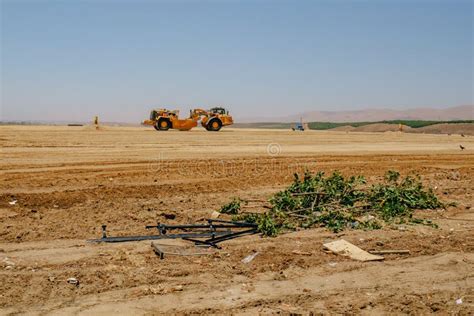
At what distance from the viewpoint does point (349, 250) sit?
7.04 meters

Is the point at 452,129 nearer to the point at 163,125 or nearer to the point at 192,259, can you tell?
the point at 163,125

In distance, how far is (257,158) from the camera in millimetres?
17719

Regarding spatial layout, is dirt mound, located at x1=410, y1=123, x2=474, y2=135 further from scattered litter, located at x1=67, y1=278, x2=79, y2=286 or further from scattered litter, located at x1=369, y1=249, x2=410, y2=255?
→ scattered litter, located at x1=67, y1=278, x2=79, y2=286

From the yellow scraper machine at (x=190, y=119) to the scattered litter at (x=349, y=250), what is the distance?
27.6 metres

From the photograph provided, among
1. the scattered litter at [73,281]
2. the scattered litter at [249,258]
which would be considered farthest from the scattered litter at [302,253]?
the scattered litter at [73,281]

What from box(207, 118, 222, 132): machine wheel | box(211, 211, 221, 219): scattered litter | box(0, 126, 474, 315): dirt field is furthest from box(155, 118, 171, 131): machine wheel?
box(211, 211, 221, 219): scattered litter

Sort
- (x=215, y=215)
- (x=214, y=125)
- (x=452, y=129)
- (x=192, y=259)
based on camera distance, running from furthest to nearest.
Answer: (x=452, y=129) < (x=214, y=125) < (x=215, y=215) < (x=192, y=259)

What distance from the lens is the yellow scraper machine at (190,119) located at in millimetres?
34344

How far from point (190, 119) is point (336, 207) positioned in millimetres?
25939

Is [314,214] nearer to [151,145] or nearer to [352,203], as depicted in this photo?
[352,203]

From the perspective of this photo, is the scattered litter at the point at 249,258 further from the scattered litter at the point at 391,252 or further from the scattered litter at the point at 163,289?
the scattered litter at the point at 391,252

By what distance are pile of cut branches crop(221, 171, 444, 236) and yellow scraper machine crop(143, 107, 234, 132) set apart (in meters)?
24.4

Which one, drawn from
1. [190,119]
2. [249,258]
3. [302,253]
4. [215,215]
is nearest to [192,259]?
[249,258]

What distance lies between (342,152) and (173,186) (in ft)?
35.0
